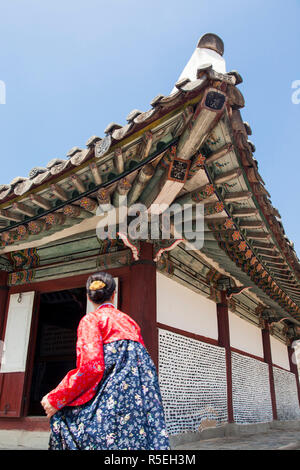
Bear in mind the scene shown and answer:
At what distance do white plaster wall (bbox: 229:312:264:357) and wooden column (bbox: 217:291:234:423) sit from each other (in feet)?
1.72

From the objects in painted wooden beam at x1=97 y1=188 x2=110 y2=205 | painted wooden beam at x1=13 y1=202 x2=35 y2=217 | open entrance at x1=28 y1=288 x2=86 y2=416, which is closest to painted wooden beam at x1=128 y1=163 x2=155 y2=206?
painted wooden beam at x1=97 y1=188 x2=110 y2=205

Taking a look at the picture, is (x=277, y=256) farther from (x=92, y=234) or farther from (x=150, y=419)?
→ (x=150, y=419)

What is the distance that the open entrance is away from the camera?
836 cm

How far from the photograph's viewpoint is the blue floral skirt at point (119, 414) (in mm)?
2078

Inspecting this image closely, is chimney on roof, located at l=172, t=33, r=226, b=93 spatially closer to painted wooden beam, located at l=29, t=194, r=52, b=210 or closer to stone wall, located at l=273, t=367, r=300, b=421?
painted wooden beam, located at l=29, t=194, r=52, b=210

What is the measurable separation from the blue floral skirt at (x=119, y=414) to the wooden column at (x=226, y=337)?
5.00 m

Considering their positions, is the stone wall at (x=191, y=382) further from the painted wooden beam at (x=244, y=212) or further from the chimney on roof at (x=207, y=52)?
the chimney on roof at (x=207, y=52)

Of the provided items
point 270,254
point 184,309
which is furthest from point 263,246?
point 184,309

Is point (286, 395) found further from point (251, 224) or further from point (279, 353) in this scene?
point (251, 224)

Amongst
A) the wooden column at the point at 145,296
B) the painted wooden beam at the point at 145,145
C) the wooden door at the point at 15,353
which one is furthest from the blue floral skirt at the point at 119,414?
the wooden door at the point at 15,353
